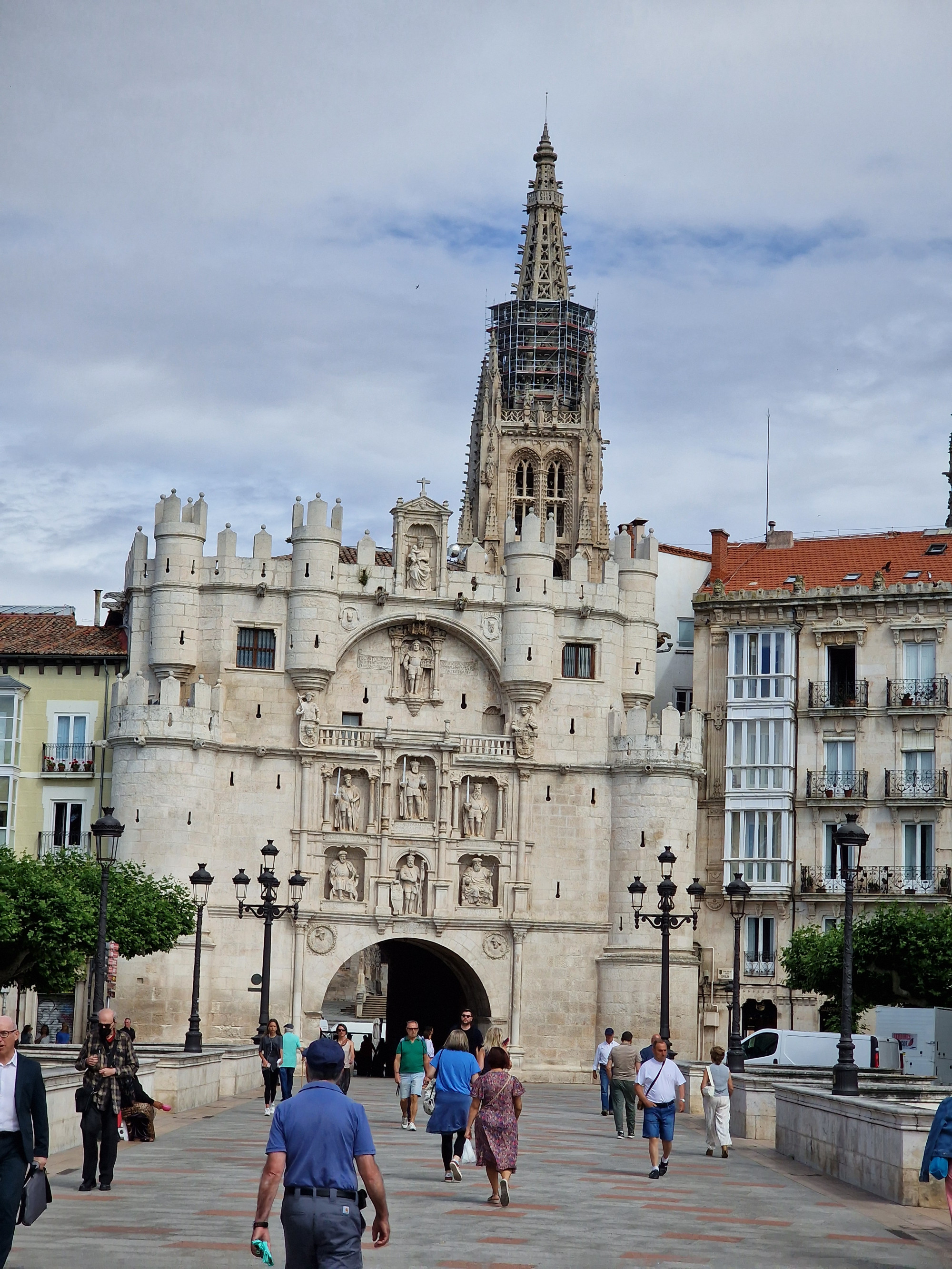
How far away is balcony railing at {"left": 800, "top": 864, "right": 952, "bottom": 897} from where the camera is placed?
62.9 m

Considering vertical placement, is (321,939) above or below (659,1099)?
above

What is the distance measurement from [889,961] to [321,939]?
17.9 metres

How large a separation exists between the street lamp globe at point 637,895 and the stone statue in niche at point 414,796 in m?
7.13

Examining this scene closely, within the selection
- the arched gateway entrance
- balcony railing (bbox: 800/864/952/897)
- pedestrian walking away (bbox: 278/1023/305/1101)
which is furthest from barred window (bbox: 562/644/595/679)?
pedestrian walking away (bbox: 278/1023/305/1101)

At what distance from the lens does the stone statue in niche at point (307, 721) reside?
206 ft

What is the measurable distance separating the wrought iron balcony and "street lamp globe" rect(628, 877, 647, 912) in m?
8.88

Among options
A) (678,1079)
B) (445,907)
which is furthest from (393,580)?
(678,1079)

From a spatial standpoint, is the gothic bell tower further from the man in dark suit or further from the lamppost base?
the man in dark suit

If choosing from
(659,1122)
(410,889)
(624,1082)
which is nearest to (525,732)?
(410,889)

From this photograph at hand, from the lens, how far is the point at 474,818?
208 feet

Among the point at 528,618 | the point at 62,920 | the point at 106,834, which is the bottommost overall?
the point at 62,920

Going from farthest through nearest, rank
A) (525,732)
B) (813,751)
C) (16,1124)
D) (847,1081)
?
(813,751)
(525,732)
(847,1081)
(16,1124)

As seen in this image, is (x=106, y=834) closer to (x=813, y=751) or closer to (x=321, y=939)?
(x=321, y=939)

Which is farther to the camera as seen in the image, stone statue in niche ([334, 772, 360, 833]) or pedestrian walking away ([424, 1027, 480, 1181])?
stone statue in niche ([334, 772, 360, 833])
